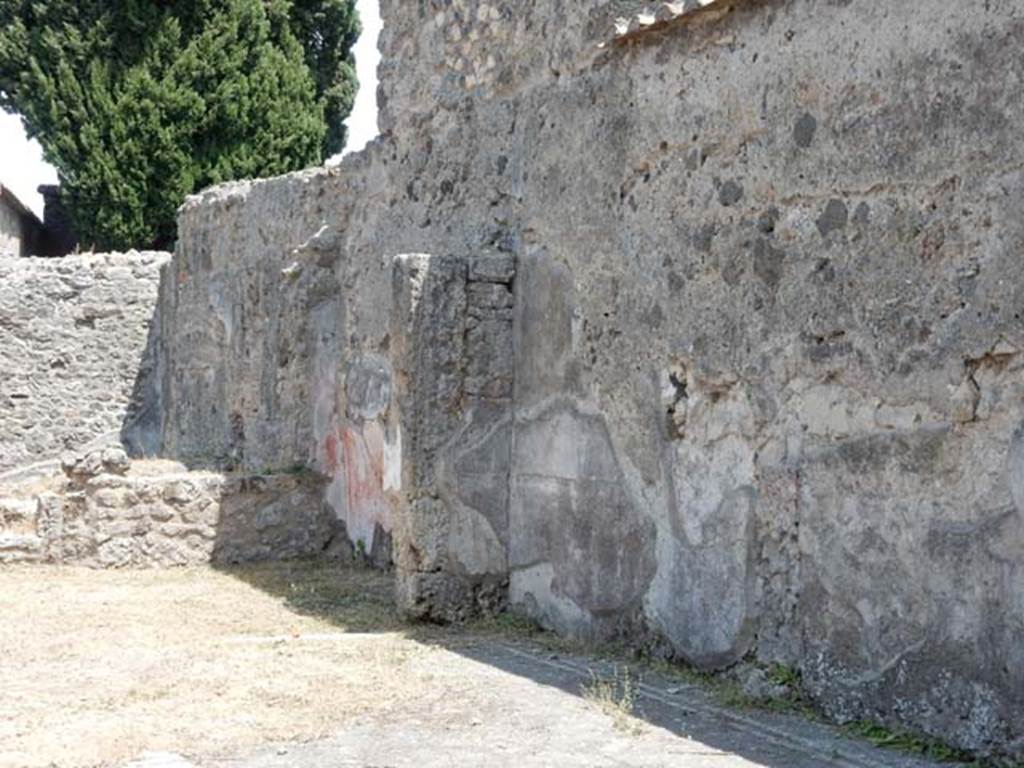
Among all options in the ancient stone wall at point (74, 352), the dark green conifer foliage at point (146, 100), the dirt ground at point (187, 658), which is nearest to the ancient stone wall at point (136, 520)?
the dirt ground at point (187, 658)

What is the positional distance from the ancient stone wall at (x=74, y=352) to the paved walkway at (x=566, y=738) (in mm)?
8979

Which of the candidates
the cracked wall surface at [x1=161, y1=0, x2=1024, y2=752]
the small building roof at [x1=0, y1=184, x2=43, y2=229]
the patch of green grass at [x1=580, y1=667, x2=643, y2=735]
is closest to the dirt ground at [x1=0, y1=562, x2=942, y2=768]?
the patch of green grass at [x1=580, y1=667, x2=643, y2=735]

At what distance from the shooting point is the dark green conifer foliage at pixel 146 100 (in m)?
21.7

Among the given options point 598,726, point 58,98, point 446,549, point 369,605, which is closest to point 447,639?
point 446,549

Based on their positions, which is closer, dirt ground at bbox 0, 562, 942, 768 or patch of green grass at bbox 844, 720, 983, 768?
patch of green grass at bbox 844, 720, 983, 768

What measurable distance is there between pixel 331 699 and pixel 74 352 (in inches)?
358

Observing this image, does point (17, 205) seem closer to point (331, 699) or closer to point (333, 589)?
point (333, 589)

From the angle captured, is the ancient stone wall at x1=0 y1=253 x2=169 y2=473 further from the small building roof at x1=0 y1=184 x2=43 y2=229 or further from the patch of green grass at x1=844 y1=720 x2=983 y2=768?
the patch of green grass at x1=844 y1=720 x2=983 y2=768

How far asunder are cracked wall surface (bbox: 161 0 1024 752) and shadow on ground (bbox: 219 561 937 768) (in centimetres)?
16

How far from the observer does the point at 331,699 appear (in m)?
5.57

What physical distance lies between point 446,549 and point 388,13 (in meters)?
3.10

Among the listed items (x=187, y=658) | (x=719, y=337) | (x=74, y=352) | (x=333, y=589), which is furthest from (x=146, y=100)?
(x=719, y=337)

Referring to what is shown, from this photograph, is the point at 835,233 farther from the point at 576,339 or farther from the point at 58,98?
the point at 58,98

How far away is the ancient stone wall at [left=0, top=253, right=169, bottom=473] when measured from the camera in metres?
13.9
